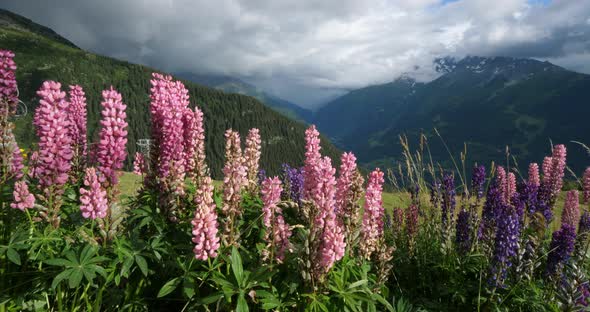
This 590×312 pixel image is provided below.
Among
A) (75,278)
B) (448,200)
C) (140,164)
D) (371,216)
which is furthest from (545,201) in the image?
(75,278)

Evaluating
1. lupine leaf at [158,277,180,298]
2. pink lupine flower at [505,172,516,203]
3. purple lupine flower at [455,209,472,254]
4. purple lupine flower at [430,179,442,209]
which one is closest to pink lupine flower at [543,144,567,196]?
pink lupine flower at [505,172,516,203]

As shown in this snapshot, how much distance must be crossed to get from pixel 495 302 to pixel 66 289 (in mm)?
6129

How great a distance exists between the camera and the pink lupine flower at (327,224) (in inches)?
142

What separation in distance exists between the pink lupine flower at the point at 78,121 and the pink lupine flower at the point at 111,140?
65.6 inches

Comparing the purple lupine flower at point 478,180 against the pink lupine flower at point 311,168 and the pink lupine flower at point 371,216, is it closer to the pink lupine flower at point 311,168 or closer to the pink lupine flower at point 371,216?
the pink lupine flower at point 371,216

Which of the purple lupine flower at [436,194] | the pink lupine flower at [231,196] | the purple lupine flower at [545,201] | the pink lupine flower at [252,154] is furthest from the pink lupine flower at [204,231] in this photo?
the purple lupine flower at [545,201]

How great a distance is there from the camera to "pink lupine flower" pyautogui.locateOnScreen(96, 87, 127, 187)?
411cm

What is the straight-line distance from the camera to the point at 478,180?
8.70m

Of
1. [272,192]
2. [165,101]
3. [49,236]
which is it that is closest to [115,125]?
[165,101]

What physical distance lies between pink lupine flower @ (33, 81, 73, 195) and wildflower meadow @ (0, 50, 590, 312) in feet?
0.06

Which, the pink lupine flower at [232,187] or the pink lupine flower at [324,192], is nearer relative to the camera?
the pink lupine flower at [324,192]

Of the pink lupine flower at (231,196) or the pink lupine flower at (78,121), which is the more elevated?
the pink lupine flower at (78,121)

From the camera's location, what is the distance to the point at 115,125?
416 centimetres

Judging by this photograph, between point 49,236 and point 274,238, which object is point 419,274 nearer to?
point 274,238
